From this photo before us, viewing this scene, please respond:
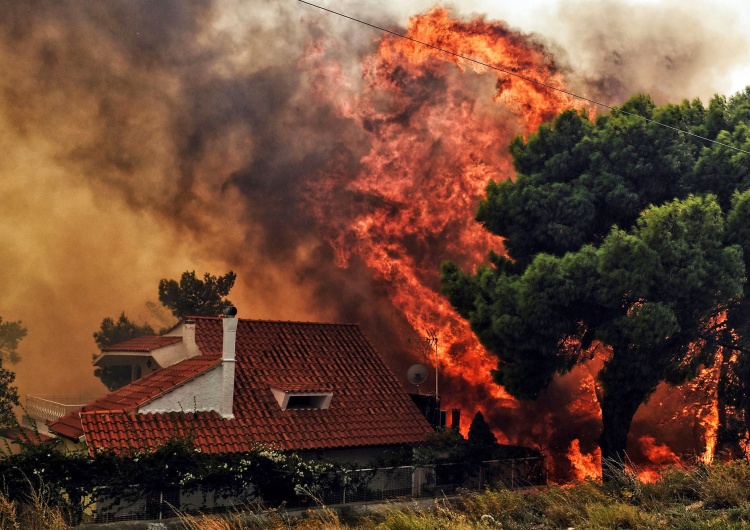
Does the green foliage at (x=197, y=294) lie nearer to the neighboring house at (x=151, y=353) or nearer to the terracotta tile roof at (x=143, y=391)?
the neighboring house at (x=151, y=353)

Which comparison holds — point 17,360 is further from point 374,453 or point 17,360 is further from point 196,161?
point 374,453

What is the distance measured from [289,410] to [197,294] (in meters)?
26.7

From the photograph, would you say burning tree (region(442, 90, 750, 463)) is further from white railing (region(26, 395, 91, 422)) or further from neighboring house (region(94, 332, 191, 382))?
white railing (region(26, 395, 91, 422))

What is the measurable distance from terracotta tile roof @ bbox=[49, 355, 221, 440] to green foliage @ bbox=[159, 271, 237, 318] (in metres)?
21.0

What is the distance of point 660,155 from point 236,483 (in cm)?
2056

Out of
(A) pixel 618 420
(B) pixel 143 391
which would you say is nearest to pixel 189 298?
(B) pixel 143 391

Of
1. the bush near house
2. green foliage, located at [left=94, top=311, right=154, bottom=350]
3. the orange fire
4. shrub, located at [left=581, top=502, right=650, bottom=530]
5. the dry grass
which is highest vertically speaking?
the orange fire

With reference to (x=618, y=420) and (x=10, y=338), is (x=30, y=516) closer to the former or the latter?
(x=618, y=420)

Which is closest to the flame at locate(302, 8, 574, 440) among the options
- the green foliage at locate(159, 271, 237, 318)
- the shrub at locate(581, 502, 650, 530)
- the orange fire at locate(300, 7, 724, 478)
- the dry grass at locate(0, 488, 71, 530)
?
the orange fire at locate(300, 7, 724, 478)

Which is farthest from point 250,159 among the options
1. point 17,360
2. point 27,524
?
point 27,524

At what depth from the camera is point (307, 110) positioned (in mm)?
65000


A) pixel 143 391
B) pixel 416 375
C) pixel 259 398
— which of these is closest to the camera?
pixel 143 391

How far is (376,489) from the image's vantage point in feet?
94.9

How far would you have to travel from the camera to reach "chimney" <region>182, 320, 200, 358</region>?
34375 millimetres
